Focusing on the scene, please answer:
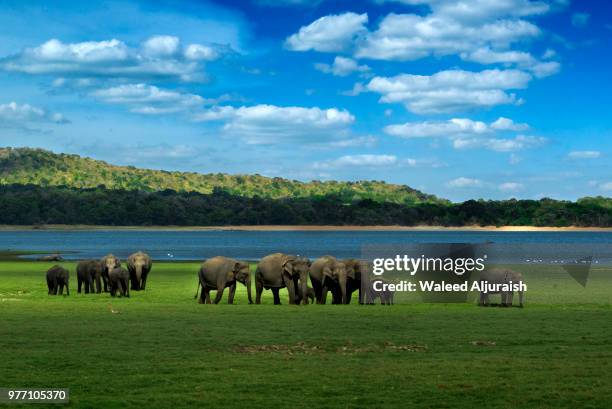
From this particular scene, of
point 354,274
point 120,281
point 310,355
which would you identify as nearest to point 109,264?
point 120,281

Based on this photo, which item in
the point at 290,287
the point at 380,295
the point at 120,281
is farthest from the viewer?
the point at 120,281

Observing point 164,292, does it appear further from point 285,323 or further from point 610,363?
point 610,363

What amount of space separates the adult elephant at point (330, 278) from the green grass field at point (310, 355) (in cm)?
263

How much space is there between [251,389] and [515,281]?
22558 mm

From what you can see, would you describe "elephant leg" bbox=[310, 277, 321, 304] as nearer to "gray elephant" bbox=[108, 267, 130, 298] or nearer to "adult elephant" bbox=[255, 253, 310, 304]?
"adult elephant" bbox=[255, 253, 310, 304]

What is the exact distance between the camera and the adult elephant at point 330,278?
131ft

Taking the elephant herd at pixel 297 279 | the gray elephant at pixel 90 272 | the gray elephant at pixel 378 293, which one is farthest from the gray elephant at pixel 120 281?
the gray elephant at pixel 378 293

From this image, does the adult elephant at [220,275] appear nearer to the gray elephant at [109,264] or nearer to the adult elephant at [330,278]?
the adult elephant at [330,278]

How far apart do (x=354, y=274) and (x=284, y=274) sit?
10.7ft

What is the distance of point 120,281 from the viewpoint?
43.7m

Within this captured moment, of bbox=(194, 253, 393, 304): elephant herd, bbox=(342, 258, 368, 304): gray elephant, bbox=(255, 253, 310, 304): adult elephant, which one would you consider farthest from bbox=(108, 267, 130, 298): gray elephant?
bbox=(342, 258, 368, 304): gray elephant

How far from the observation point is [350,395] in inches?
680

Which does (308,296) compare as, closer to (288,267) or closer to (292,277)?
(292,277)

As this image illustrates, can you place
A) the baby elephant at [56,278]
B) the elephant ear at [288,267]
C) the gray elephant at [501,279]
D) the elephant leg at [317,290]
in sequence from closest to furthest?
the gray elephant at [501,279] < the elephant ear at [288,267] < the elephant leg at [317,290] < the baby elephant at [56,278]
